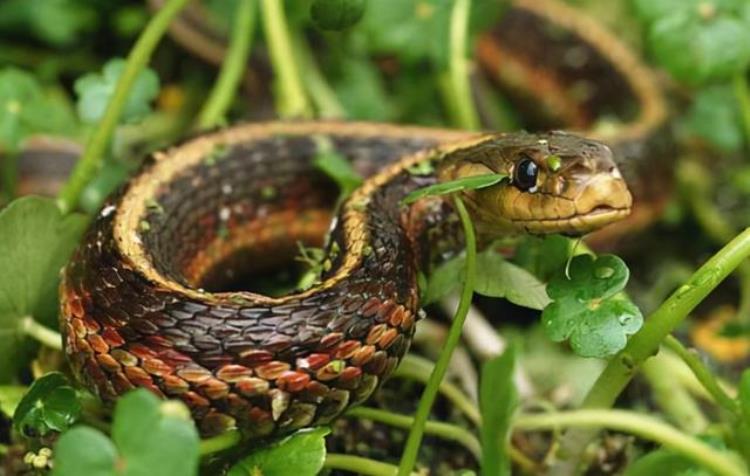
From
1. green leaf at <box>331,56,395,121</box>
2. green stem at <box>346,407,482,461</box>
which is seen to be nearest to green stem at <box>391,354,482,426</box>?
green stem at <box>346,407,482,461</box>

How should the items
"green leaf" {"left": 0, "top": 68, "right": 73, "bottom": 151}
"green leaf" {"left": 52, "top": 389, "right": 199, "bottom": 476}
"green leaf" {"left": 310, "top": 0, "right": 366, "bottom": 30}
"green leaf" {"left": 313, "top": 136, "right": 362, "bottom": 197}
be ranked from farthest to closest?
1. "green leaf" {"left": 0, "top": 68, "right": 73, "bottom": 151}
2. "green leaf" {"left": 313, "top": 136, "right": 362, "bottom": 197}
3. "green leaf" {"left": 310, "top": 0, "right": 366, "bottom": 30}
4. "green leaf" {"left": 52, "top": 389, "right": 199, "bottom": 476}

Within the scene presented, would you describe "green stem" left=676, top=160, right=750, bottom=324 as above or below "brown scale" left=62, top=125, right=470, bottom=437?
below

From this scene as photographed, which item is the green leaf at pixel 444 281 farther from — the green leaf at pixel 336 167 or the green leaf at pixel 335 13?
the green leaf at pixel 335 13

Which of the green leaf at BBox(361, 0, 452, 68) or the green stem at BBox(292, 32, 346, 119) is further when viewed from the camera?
the green stem at BBox(292, 32, 346, 119)

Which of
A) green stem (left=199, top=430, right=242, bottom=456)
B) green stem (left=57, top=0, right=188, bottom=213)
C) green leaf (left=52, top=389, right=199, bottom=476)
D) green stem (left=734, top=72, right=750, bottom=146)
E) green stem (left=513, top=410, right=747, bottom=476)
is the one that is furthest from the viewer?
green stem (left=734, top=72, right=750, bottom=146)

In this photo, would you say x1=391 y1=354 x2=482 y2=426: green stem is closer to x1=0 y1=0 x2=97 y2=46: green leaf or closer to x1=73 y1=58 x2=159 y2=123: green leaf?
x1=73 y1=58 x2=159 y2=123: green leaf

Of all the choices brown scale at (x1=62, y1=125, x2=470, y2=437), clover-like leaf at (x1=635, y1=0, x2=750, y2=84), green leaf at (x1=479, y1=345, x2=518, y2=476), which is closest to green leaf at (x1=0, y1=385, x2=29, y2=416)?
brown scale at (x1=62, y1=125, x2=470, y2=437)

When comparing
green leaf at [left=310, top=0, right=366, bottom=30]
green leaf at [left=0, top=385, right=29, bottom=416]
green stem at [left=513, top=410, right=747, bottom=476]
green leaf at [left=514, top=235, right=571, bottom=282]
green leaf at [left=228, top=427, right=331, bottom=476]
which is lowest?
green stem at [left=513, top=410, right=747, bottom=476]
